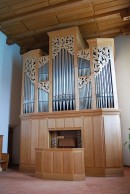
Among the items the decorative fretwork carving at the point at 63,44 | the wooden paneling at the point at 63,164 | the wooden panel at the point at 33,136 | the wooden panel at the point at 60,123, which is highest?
the decorative fretwork carving at the point at 63,44

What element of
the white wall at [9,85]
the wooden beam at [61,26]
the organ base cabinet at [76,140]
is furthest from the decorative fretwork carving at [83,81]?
the white wall at [9,85]

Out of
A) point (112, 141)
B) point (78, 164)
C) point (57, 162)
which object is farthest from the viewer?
point (112, 141)

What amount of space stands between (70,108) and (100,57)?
6.51 ft

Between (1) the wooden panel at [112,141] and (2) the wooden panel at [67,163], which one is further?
(1) the wooden panel at [112,141]

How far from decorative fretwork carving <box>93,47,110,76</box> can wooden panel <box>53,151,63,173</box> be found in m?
2.84

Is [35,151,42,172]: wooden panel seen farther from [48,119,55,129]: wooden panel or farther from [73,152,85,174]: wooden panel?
[48,119,55,129]: wooden panel

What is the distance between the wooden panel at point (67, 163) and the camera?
5.16m

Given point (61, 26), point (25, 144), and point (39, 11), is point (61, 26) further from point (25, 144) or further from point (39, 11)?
point (25, 144)

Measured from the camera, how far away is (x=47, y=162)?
5.47m

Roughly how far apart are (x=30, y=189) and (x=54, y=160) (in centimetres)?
128

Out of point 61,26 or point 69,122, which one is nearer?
point 69,122

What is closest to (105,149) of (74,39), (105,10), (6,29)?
(74,39)

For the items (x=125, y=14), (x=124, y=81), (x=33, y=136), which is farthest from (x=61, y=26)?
(x=33, y=136)

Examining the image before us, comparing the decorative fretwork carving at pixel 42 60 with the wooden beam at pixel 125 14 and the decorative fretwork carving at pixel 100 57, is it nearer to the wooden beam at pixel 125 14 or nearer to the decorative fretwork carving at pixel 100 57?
the decorative fretwork carving at pixel 100 57
